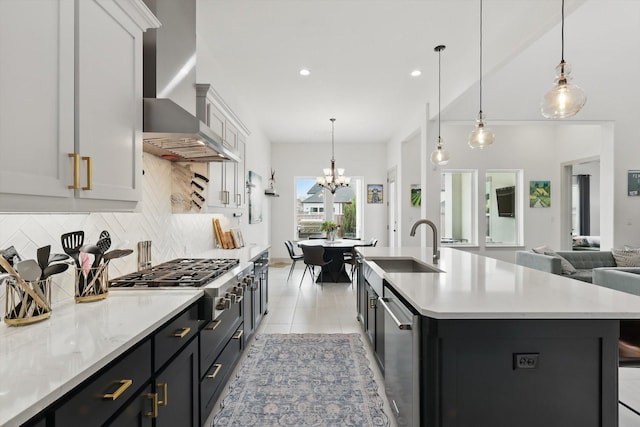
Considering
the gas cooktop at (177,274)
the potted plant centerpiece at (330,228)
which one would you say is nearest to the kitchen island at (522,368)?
the gas cooktop at (177,274)

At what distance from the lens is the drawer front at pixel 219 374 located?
1.91 m

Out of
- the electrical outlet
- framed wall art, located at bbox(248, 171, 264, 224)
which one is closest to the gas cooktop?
the electrical outlet

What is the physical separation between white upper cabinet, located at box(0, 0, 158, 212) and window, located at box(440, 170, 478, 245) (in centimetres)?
707

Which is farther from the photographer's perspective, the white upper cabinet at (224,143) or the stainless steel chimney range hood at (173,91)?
the white upper cabinet at (224,143)

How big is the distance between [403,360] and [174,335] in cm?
111

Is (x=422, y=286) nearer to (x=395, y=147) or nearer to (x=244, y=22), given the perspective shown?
(x=244, y=22)

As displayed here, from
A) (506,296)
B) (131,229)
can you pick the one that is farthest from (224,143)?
(506,296)

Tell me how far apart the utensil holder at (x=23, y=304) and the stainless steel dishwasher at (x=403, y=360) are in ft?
4.98

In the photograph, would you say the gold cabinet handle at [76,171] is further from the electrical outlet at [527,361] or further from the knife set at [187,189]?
the electrical outlet at [527,361]

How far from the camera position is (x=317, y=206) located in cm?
902

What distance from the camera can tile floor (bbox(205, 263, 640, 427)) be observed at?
2.43 meters

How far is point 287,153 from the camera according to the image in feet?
29.2

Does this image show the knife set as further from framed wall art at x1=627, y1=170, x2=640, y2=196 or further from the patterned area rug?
framed wall art at x1=627, y1=170, x2=640, y2=196

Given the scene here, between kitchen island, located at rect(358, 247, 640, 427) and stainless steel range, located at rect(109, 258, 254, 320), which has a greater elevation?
stainless steel range, located at rect(109, 258, 254, 320)
